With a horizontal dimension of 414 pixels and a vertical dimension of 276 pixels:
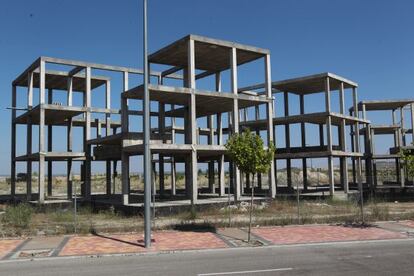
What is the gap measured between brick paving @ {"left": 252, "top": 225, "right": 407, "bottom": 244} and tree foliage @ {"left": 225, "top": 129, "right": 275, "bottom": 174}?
2460 millimetres

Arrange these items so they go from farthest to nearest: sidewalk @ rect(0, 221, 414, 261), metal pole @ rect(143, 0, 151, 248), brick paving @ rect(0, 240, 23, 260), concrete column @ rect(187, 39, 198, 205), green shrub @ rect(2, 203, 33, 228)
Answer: concrete column @ rect(187, 39, 198, 205) → green shrub @ rect(2, 203, 33, 228) → metal pole @ rect(143, 0, 151, 248) → sidewalk @ rect(0, 221, 414, 261) → brick paving @ rect(0, 240, 23, 260)

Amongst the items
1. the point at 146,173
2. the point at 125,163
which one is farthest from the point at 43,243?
the point at 125,163

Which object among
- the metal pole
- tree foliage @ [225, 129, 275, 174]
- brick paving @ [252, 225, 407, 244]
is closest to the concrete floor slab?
the metal pole

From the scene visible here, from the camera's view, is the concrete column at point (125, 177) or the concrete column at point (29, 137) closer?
the concrete column at point (125, 177)

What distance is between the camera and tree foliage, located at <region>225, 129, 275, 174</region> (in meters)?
17.9

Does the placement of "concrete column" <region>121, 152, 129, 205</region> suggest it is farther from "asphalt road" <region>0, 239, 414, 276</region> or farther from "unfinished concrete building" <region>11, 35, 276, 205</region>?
"asphalt road" <region>0, 239, 414, 276</region>

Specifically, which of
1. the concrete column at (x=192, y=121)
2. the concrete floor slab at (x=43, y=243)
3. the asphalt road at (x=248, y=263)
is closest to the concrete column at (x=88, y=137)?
the concrete column at (x=192, y=121)

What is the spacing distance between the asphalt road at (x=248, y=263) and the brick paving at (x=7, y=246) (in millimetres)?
1614

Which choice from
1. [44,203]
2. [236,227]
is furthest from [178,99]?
[236,227]

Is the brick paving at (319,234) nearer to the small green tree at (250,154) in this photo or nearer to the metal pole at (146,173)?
the small green tree at (250,154)

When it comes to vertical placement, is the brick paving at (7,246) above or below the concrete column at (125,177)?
below

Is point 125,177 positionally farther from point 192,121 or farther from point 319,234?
point 319,234

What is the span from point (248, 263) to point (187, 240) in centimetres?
453

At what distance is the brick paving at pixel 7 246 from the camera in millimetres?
14359
